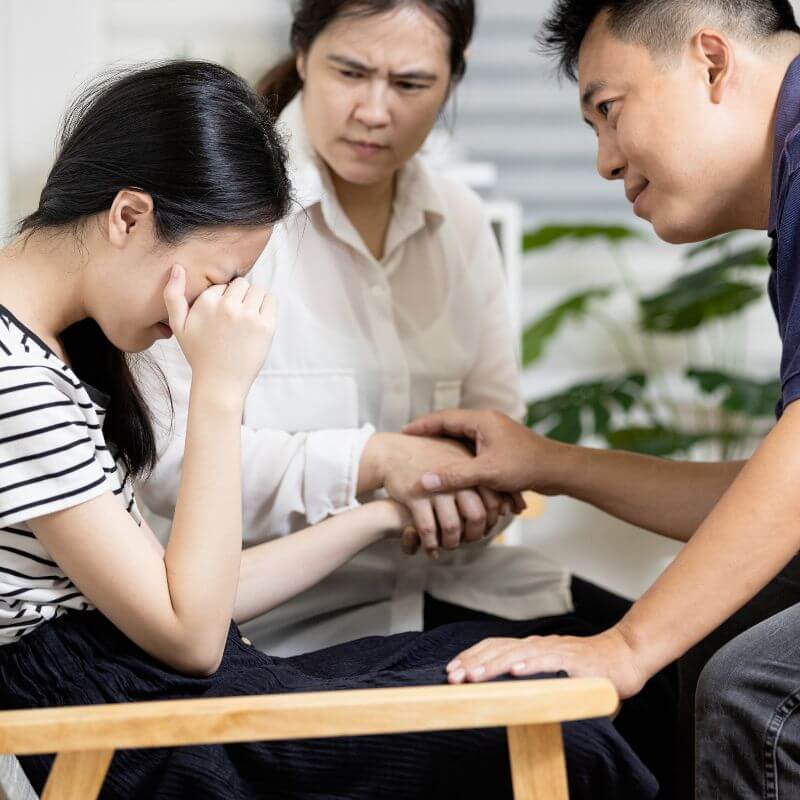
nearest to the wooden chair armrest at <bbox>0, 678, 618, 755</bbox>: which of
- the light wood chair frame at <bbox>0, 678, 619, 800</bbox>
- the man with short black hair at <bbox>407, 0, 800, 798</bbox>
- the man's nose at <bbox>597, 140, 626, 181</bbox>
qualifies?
the light wood chair frame at <bbox>0, 678, 619, 800</bbox>

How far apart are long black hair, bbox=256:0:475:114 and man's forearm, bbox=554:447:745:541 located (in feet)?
1.93

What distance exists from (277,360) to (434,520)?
35cm

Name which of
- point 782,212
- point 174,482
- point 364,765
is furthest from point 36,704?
point 782,212

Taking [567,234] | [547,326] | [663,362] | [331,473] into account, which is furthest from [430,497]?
[663,362]

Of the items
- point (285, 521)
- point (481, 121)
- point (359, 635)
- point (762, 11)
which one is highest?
point (762, 11)

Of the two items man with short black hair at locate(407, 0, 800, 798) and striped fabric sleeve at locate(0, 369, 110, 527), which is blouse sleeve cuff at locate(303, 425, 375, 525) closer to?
man with short black hair at locate(407, 0, 800, 798)

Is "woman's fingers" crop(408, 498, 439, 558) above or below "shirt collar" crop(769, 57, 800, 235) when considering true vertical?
below

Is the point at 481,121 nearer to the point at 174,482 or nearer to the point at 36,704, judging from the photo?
the point at 174,482

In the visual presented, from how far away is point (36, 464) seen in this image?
88 cm

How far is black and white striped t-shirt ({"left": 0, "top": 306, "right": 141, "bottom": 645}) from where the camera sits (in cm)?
88

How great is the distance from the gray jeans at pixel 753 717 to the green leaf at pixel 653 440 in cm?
141

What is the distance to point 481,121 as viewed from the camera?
2.63 metres

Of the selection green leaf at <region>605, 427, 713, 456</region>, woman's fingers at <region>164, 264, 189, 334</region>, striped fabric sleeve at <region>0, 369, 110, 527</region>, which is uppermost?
woman's fingers at <region>164, 264, 189, 334</region>

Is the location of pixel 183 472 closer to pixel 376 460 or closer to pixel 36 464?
pixel 36 464
